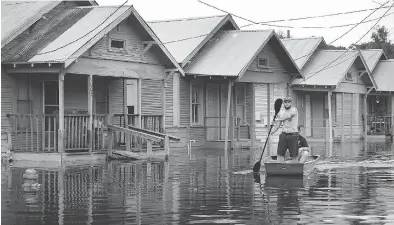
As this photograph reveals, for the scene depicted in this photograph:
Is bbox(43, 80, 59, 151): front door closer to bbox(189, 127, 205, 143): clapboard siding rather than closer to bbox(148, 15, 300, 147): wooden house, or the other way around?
bbox(148, 15, 300, 147): wooden house

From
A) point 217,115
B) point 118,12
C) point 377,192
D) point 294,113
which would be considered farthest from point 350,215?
point 217,115

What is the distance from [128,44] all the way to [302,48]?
1873 cm

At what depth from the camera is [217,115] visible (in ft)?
134

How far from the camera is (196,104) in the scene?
39.7m

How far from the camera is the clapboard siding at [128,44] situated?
29500 mm

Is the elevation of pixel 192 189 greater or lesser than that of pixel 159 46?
lesser

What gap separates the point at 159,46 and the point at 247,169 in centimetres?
756

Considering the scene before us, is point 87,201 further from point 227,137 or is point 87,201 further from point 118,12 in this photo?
point 227,137

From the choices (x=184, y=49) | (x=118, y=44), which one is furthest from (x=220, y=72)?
(x=118, y=44)

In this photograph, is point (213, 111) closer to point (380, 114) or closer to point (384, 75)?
point (384, 75)

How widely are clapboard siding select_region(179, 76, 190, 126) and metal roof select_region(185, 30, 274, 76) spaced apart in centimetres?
100

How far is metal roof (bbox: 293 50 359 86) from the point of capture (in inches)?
1789

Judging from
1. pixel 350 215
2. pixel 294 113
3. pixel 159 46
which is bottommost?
pixel 350 215

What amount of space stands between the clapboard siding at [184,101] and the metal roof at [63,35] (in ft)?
28.8
